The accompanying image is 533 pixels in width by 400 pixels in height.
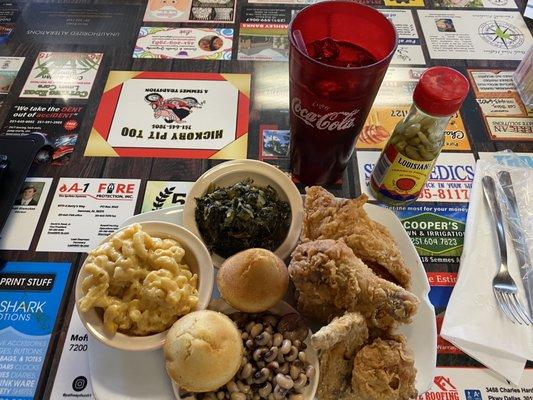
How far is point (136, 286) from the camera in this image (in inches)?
40.1

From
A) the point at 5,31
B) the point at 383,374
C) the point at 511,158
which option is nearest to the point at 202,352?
the point at 383,374

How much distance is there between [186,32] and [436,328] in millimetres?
1404

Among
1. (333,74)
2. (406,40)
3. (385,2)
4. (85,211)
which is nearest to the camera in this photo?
(333,74)

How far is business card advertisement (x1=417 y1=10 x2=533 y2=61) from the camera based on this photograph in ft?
5.69

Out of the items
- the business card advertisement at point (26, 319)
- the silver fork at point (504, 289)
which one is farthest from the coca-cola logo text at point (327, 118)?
the business card advertisement at point (26, 319)

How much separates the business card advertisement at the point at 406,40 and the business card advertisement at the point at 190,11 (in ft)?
2.17

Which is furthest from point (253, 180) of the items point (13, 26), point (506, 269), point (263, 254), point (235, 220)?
point (13, 26)

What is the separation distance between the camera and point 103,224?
132 centimetres

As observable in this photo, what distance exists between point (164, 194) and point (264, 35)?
0.81 m

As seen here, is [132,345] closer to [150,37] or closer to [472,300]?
[472,300]

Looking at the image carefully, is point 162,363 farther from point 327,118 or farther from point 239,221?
point 327,118

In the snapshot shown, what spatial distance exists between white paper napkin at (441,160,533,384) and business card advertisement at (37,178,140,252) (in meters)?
0.95

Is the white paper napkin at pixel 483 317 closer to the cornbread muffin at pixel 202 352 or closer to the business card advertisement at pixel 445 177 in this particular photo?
the business card advertisement at pixel 445 177

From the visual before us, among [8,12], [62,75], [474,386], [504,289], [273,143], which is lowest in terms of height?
[474,386]
